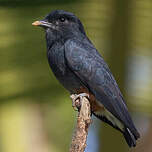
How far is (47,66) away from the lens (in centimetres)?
446

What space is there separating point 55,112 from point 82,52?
83cm

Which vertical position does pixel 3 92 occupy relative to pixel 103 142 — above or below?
above

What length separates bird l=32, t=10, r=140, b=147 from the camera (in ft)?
14.4

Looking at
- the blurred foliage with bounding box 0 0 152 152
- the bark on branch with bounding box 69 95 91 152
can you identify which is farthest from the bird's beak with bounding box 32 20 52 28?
the bark on branch with bounding box 69 95 91 152

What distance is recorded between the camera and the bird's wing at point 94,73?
4434mm

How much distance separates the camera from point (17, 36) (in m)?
4.00

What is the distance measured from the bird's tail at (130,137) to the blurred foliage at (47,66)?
0.13 meters

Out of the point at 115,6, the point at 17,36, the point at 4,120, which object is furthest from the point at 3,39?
the point at 115,6

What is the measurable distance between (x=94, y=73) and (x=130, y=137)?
0.94m

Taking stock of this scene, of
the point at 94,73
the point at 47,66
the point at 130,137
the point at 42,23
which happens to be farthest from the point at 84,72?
the point at 130,137

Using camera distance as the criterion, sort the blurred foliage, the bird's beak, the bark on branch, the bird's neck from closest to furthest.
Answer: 1. the bark on branch
2. the blurred foliage
3. the bird's beak
4. the bird's neck

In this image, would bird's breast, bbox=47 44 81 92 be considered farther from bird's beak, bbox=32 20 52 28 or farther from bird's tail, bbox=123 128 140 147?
bird's tail, bbox=123 128 140 147

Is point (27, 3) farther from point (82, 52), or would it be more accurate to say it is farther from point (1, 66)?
point (82, 52)

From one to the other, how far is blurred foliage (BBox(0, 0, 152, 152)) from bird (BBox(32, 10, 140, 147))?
0.21 metres
